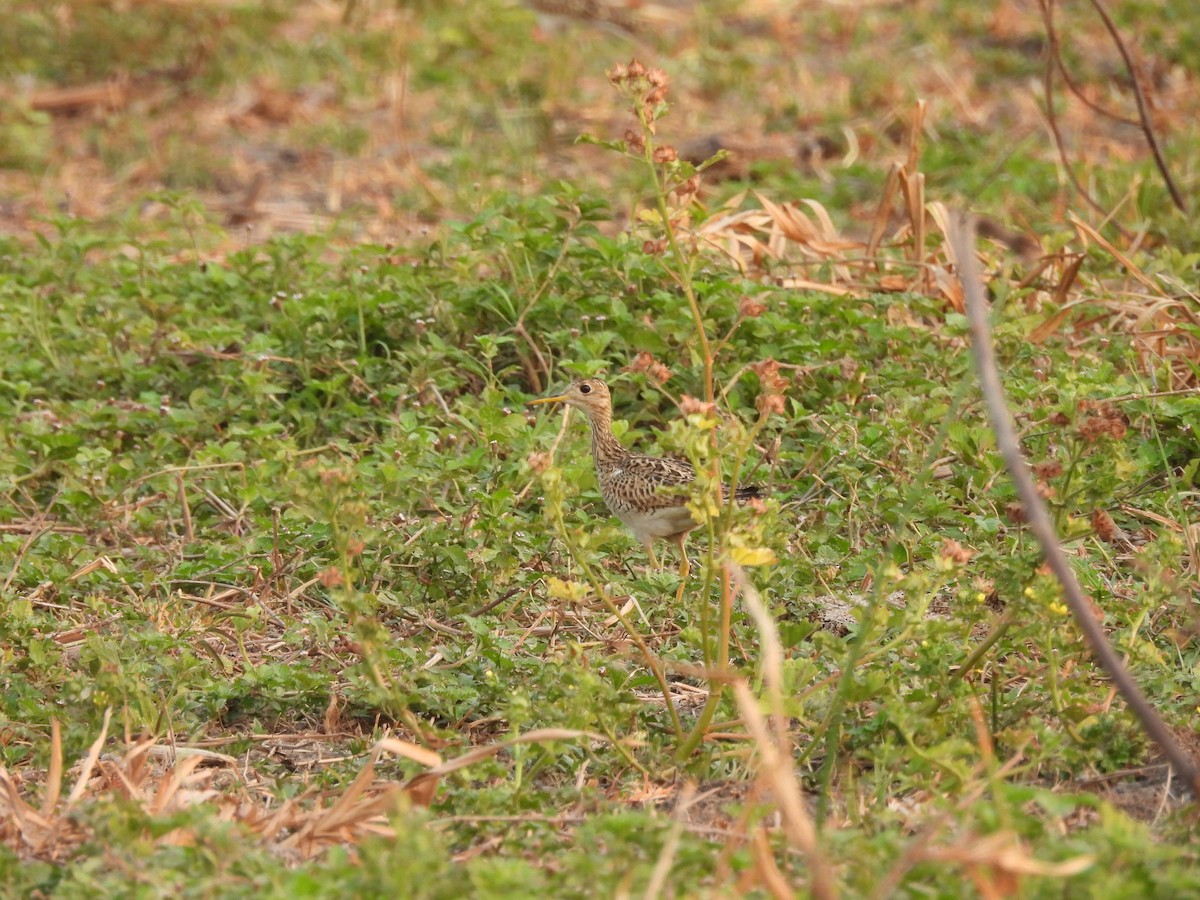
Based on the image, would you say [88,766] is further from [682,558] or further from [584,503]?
[584,503]

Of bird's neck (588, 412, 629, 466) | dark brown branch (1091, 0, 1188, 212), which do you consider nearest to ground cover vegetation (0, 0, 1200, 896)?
bird's neck (588, 412, 629, 466)

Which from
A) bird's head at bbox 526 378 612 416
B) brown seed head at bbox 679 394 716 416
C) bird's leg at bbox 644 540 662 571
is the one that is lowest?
bird's leg at bbox 644 540 662 571

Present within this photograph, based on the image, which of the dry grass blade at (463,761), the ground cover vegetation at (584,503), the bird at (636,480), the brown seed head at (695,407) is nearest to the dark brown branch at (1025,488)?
the ground cover vegetation at (584,503)

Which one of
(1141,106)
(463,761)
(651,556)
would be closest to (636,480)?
(651,556)

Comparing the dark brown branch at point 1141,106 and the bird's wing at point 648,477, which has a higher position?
the dark brown branch at point 1141,106

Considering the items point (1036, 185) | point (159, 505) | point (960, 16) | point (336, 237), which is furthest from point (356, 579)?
point (960, 16)

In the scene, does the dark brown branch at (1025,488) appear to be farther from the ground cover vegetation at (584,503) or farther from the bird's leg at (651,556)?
the bird's leg at (651,556)

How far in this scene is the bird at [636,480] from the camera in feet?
17.7

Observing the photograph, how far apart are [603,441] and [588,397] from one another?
0.17 meters

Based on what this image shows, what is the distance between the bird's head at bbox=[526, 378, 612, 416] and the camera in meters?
6.06

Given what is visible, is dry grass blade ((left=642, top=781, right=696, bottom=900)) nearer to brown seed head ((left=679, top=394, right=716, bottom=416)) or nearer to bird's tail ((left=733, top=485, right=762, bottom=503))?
brown seed head ((left=679, top=394, right=716, bottom=416))

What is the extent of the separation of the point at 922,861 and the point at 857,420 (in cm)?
306

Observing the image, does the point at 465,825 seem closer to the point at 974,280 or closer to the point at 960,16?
the point at 974,280

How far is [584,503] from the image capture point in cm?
609
